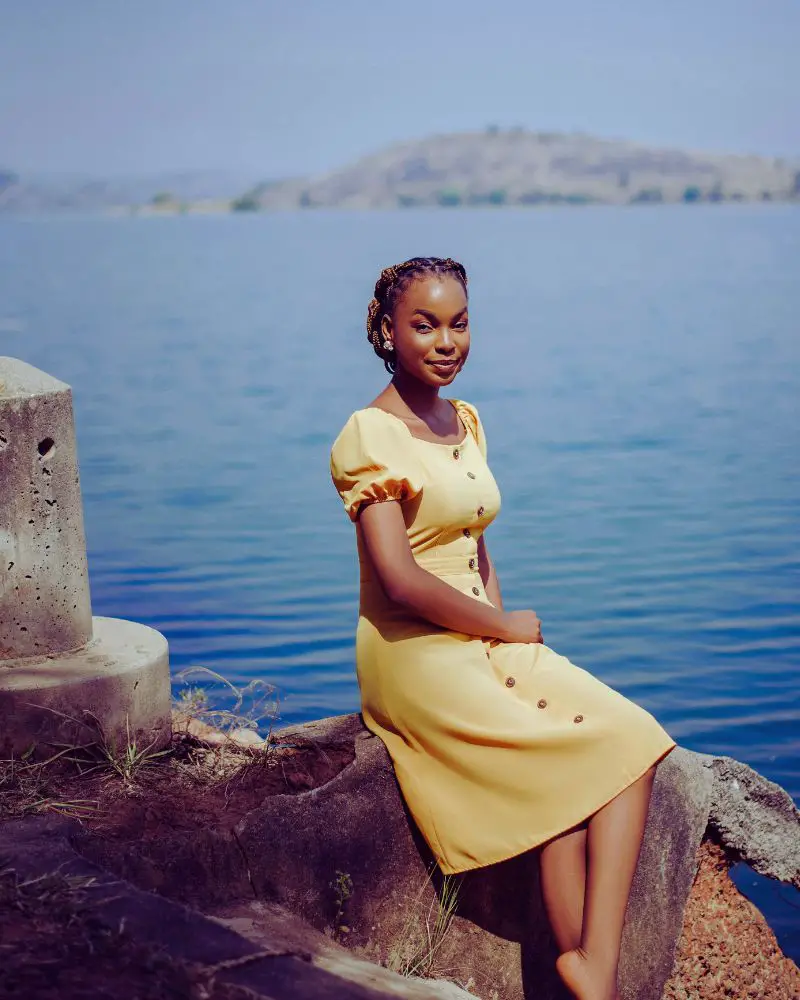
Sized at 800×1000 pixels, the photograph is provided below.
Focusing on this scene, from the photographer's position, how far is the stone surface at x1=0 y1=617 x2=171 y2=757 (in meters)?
4.09

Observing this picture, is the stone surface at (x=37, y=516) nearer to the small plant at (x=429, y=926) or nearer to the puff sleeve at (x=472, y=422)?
the puff sleeve at (x=472, y=422)

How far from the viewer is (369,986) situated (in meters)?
2.89

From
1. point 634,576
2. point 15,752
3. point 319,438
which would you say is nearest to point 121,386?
point 319,438

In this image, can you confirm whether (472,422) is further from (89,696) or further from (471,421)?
(89,696)

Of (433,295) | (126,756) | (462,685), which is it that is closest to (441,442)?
(433,295)

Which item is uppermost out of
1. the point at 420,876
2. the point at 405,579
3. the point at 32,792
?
the point at 405,579

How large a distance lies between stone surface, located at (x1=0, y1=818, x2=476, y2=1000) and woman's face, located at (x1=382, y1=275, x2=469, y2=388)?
4.67 ft

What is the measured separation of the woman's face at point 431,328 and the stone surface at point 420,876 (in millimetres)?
970

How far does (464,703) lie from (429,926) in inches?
26.1

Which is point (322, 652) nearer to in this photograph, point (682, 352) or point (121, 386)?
point (121, 386)

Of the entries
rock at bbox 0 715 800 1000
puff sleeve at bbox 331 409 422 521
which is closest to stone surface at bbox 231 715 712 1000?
rock at bbox 0 715 800 1000

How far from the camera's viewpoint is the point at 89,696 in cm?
418

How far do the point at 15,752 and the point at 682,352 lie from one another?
19.8 m

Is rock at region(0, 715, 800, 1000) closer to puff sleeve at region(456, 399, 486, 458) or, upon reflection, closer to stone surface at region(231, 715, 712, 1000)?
stone surface at region(231, 715, 712, 1000)
